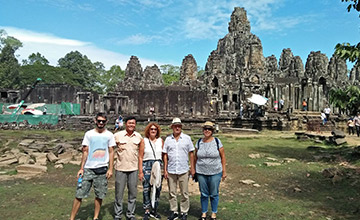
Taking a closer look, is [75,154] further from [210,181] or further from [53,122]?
[53,122]

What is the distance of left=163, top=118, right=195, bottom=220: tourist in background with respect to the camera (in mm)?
4523

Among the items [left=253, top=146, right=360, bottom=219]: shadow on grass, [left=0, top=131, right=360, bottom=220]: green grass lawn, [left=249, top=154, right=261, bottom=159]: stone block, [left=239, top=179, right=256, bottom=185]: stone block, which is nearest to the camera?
[left=0, top=131, right=360, bottom=220]: green grass lawn

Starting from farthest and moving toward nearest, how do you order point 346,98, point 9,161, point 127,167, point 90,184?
point 346,98 → point 9,161 → point 127,167 → point 90,184

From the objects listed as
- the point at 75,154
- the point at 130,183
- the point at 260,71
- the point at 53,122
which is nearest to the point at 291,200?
the point at 130,183

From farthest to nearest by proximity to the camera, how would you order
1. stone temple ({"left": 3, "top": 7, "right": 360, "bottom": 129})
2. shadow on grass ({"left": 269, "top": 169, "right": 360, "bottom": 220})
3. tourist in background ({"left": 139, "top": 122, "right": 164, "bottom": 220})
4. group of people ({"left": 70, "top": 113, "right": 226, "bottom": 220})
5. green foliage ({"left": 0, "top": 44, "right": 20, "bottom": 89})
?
1. green foliage ({"left": 0, "top": 44, "right": 20, "bottom": 89})
2. stone temple ({"left": 3, "top": 7, "right": 360, "bottom": 129})
3. shadow on grass ({"left": 269, "top": 169, "right": 360, "bottom": 220})
4. tourist in background ({"left": 139, "top": 122, "right": 164, "bottom": 220})
5. group of people ({"left": 70, "top": 113, "right": 226, "bottom": 220})

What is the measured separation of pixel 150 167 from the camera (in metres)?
4.60

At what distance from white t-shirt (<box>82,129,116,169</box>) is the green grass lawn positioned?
117 centimetres

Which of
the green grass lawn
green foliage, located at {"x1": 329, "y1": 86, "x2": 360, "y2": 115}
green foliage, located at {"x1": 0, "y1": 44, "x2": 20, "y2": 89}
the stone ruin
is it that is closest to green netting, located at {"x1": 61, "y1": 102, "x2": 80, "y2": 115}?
the stone ruin

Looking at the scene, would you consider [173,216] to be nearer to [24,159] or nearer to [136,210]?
[136,210]

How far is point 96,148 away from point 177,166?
134cm

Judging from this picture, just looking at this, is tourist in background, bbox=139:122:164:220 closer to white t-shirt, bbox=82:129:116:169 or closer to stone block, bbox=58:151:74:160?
white t-shirt, bbox=82:129:116:169

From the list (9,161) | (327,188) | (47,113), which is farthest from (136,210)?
(47,113)

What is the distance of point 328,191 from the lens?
6.81 meters

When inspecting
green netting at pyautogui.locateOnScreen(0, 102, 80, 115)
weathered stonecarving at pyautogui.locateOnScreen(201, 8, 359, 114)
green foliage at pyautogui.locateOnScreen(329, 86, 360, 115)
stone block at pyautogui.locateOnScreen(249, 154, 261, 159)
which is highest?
weathered stonecarving at pyautogui.locateOnScreen(201, 8, 359, 114)
